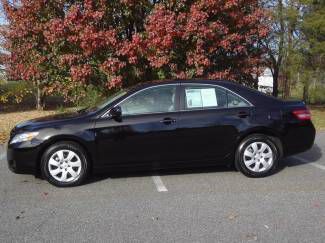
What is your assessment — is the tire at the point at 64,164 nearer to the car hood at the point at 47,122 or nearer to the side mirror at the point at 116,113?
the car hood at the point at 47,122

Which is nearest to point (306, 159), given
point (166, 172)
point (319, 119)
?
point (166, 172)

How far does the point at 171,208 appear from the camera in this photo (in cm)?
555

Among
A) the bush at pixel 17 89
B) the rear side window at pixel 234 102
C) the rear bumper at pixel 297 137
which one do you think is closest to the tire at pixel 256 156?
the rear bumper at pixel 297 137

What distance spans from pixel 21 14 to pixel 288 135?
27.5 feet

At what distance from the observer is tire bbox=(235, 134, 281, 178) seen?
6984 millimetres

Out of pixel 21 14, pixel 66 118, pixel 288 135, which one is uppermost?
pixel 21 14

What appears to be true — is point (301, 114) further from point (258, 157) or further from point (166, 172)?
point (166, 172)

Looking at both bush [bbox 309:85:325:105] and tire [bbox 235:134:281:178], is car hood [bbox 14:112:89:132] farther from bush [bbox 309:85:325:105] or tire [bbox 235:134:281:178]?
bush [bbox 309:85:325:105]

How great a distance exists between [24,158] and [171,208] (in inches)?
90.7

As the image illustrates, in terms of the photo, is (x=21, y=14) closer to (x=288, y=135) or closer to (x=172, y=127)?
(x=172, y=127)

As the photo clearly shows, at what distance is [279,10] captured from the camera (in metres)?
18.0

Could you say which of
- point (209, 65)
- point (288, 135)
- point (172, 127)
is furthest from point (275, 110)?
point (209, 65)

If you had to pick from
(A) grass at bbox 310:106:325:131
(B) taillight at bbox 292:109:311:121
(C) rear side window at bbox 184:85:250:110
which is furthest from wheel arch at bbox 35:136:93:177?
(A) grass at bbox 310:106:325:131

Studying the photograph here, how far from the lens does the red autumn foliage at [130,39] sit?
38.6ft
